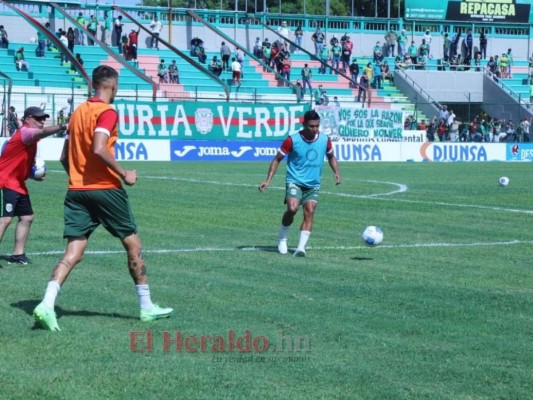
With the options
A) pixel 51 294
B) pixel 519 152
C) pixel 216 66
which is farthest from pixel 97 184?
pixel 216 66

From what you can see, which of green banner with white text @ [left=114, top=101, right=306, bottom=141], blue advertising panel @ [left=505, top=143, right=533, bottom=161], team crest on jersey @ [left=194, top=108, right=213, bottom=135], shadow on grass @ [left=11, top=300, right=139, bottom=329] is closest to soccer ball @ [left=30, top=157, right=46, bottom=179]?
shadow on grass @ [left=11, top=300, right=139, bottom=329]

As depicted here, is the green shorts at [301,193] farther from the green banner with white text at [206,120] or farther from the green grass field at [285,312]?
the green banner with white text at [206,120]

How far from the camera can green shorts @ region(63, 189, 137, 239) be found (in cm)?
827

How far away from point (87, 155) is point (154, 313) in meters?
1.30

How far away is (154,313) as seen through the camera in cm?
837

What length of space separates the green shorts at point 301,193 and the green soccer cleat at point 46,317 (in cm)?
574

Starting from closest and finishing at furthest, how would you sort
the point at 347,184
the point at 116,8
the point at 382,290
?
the point at 382,290 → the point at 347,184 → the point at 116,8

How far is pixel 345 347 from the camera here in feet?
24.7

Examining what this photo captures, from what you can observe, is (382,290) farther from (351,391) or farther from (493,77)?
(493,77)

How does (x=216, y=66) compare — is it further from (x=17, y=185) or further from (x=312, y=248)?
(x=17, y=185)

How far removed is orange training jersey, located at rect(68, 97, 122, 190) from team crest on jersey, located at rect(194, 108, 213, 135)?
115 feet

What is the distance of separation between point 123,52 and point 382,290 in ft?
139

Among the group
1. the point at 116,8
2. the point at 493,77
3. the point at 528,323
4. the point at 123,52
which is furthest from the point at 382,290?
the point at 493,77

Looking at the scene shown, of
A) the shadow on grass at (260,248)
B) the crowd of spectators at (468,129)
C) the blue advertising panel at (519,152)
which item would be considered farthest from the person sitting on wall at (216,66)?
the shadow on grass at (260,248)
